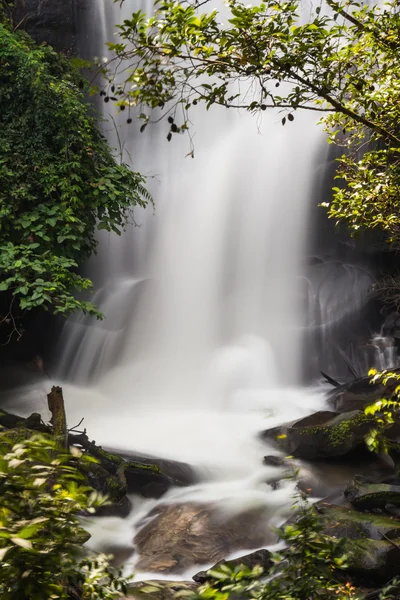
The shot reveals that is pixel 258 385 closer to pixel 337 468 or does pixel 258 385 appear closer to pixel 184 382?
pixel 184 382

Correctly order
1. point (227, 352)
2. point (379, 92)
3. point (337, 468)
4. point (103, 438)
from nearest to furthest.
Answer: point (379, 92) → point (337, 468) → point (103, 438) → point (227, 352)

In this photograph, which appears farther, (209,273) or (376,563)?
(209,273)

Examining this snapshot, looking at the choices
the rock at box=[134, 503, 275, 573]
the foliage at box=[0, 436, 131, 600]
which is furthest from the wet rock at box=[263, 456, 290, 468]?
the foliage at box=[0, 436, 131, 600]

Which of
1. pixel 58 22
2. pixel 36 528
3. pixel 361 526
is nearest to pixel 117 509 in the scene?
pixel 361 526

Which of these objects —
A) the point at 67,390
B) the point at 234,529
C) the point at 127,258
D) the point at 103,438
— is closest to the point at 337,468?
the point at 234,529

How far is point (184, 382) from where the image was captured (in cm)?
1090

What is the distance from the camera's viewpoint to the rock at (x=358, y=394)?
8.30 meters

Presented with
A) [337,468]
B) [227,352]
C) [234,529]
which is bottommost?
[234,529]

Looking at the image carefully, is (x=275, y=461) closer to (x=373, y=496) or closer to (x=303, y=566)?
(x=373, y=496)

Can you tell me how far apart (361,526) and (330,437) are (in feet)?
7.22

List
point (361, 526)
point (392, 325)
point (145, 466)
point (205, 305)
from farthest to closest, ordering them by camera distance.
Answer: point (205, 305) < point (392, 325) < point (145, 466) < point (361, 526)

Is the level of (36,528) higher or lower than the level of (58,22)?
lower

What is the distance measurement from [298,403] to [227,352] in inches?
88.6

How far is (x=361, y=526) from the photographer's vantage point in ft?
15.4
